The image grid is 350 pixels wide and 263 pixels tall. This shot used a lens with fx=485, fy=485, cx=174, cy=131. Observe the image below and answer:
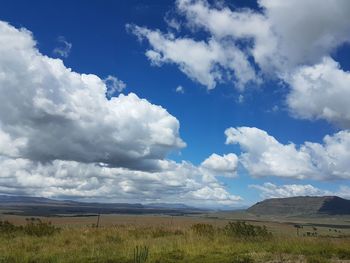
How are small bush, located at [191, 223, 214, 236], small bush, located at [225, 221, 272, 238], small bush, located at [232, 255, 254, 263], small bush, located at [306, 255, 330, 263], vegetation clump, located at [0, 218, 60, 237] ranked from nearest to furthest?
1. small bush, located at [306, 255, 330, 263]
2. small bush, located at [232, 255, 254, 263]
3. small bush, located at [225, 221, 272, 238]
4. small bush, located at [191, 223, 214, 236]
5. vegetation clump, located at [0, 218, 60, 237]

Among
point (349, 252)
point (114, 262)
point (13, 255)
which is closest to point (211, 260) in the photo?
point (114, 262)

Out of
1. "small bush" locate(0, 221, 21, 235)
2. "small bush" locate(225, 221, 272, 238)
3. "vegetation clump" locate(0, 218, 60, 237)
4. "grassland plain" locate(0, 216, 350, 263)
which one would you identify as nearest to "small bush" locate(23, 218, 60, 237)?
"vegetation clump" locate(0, 218, 60, 237)

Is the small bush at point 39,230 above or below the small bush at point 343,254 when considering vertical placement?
above

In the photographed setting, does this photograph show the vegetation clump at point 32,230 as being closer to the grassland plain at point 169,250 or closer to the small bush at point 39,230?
the small bush at point 39,230

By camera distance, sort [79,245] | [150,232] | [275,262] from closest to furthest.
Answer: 1. [275,262]
2. [79,245]
3. [150,232]

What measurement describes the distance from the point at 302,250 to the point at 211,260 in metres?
5.13

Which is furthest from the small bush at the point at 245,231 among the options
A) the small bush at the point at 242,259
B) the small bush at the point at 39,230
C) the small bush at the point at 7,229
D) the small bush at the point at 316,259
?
the small bush at the point at 7,229

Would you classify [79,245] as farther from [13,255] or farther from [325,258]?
[325,258]

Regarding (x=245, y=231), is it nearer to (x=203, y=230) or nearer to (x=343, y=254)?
(x=203, y=230)

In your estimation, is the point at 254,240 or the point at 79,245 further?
the point at 254,240

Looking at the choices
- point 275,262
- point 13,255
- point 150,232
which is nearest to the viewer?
point 275,262

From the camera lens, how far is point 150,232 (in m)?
34.6

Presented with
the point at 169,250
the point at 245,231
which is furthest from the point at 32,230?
the point at 245,231

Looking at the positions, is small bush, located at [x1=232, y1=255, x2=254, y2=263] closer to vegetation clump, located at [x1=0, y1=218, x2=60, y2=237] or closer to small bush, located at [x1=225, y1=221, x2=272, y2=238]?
small bush, located at [x1=225, y1=221, x2=272, y2=238]
